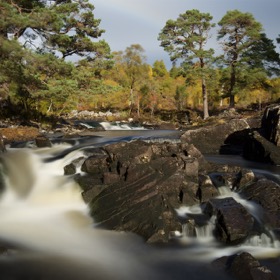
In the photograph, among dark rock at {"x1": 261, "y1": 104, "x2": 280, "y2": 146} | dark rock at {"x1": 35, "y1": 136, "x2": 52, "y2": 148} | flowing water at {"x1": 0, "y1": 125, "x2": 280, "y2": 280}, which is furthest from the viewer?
dark rock at {"x1": 35, "y1": 136, "x2": 52, "y2": 148}

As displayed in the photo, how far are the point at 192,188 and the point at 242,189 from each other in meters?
1.53

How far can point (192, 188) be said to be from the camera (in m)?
9.40

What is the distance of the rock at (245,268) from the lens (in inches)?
221

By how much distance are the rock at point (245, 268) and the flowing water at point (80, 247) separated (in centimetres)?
26

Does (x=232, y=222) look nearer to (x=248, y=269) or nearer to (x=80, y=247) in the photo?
(x=248, y=269)

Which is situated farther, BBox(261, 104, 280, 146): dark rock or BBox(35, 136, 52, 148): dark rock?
BBox(35, 136, 52, 148): dark rock

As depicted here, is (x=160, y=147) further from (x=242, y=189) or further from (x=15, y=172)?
(x=15, y=172)

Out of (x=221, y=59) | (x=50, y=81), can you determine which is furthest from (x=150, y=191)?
(x=221, y=59)

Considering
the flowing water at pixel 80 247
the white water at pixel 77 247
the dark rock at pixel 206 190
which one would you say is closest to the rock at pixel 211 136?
the dark rock at pixel 206 190

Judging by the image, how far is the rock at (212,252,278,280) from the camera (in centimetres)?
561

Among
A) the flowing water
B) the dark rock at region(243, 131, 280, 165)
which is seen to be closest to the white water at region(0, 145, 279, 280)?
the flowing water

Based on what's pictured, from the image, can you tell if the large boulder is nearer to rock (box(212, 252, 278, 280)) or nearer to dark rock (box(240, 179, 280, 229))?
dark rock (box(240, 179, 280, 229))

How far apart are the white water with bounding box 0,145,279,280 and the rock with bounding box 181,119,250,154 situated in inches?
284

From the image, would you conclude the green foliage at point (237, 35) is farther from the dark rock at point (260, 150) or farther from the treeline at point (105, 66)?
the dark rock at point (260, 150)
